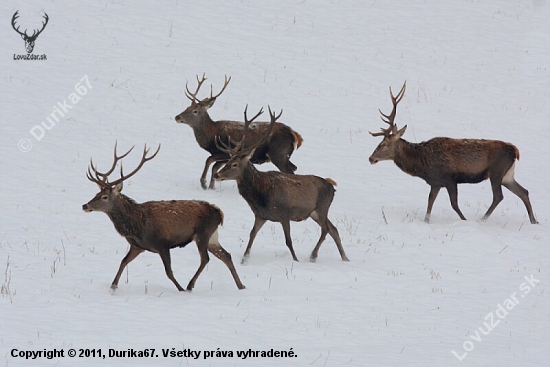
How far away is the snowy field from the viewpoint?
793cm

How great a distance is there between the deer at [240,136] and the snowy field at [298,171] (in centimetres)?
72

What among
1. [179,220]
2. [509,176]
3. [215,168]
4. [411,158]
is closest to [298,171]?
[215,168]

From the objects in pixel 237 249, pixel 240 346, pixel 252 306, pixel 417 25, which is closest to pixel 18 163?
pixel 237 249

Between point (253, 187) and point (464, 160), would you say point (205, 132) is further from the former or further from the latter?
point (464, 160)

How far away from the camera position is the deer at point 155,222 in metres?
9.30

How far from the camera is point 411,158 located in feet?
47.3

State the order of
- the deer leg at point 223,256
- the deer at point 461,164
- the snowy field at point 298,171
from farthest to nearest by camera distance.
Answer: the deer at point 461,164 < the deer leg at point 223,256 < the snowy field at point 298,171

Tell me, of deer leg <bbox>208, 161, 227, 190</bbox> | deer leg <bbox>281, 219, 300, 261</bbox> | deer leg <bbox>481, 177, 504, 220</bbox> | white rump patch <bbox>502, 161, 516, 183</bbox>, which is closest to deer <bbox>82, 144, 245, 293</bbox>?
deer leg <bbox>281, 219, 300, 261</bbox>

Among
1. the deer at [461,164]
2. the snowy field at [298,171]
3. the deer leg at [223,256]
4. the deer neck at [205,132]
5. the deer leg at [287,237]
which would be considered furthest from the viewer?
the deer neck at [205,132]

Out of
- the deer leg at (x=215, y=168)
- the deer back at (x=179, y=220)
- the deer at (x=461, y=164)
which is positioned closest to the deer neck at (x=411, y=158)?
the deer at (x=461, y=164)

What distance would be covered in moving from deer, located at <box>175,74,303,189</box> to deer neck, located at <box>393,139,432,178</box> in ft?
6.03

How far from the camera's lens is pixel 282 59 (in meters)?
23.3

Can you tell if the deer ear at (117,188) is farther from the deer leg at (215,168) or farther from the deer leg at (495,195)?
the deer leg at (495,195)

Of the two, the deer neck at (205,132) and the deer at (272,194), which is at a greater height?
the deer neck at (205,132)
